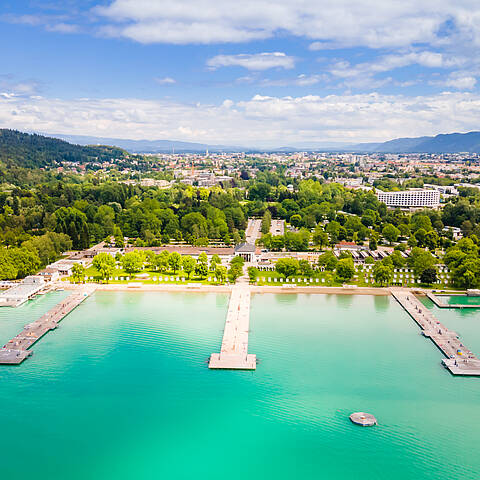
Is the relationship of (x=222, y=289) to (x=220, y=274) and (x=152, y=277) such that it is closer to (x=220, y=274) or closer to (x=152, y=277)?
(x=220, y=274)

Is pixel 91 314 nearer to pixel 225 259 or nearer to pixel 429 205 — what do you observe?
pixel 225 259

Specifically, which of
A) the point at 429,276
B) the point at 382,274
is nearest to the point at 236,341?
the point at 382,274

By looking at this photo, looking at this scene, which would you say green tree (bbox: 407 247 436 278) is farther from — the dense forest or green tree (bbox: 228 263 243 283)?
green tree (bbox: 228 263 243 283)

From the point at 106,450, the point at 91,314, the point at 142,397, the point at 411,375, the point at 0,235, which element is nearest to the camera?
the point at 106,450

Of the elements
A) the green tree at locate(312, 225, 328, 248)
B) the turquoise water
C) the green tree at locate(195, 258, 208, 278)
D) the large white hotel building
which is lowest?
the turquoise water

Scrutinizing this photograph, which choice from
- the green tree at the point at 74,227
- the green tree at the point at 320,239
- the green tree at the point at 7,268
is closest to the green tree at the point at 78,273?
the green tree at the point at 7,268

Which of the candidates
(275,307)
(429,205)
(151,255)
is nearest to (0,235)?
(151,255)

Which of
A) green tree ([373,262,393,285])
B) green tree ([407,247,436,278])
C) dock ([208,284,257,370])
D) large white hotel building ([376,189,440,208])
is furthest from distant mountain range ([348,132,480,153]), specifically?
dock ([208,284,257,370])
